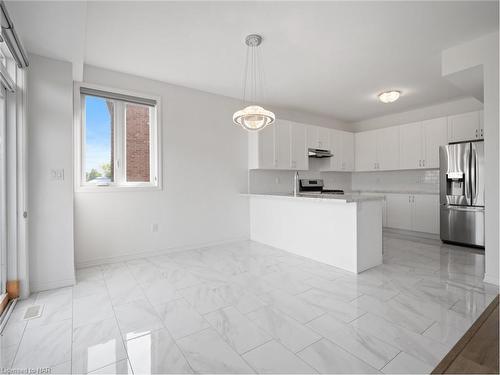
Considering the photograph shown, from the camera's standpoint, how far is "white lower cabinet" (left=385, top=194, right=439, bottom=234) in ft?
15.3

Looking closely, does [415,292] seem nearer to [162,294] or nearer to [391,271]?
[391,271]

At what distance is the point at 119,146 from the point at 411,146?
532cm

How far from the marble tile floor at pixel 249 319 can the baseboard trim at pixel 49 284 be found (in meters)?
0.09

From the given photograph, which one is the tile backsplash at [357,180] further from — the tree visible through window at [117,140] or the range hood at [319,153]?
the tree visible through window at [117,140]

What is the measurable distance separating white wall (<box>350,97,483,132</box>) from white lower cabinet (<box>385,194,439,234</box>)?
5.37 ft

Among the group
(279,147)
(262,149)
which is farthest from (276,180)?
(262,149)

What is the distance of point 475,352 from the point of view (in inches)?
60.6

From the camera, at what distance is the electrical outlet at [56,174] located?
259 cm

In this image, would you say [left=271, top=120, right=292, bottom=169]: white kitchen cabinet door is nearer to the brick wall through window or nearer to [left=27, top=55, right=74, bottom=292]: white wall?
the brick wall through window

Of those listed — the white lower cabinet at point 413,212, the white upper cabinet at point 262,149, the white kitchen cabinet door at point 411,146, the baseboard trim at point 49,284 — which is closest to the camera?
the baseboard trim at point 49,284

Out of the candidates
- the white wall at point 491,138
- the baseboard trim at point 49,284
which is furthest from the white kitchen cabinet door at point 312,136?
the baseboard trim at point 49,284

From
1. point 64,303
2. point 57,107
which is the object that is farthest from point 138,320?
point 57,107

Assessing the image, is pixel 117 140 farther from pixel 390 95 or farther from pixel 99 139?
pixel 390 95

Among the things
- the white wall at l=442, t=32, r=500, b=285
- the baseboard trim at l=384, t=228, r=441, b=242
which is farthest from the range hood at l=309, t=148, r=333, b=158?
the white wall at l=442, t=32, r=500, b=285
